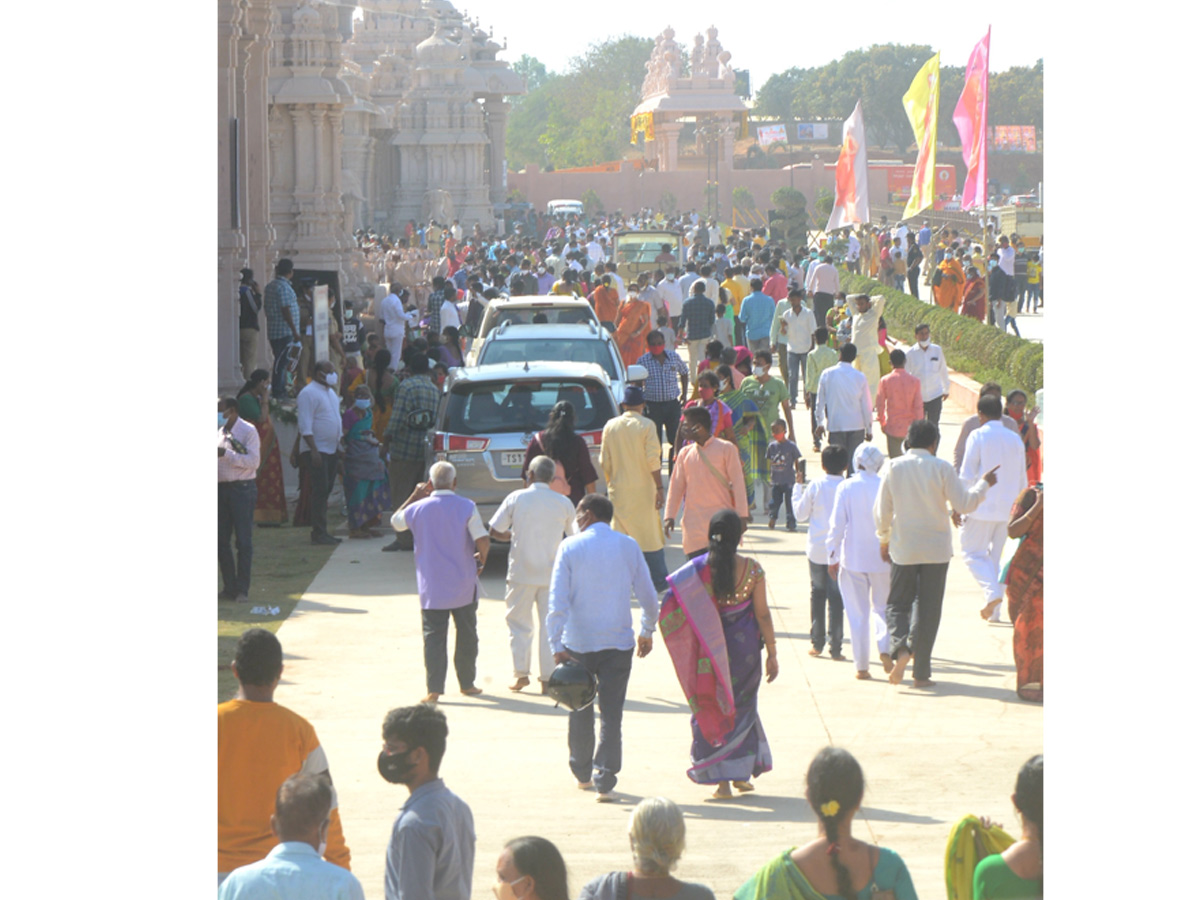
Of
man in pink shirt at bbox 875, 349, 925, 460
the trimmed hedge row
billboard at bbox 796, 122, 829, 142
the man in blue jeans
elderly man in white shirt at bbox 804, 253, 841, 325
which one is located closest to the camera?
man in pink shirt at bbox 875, 349, 925, 460

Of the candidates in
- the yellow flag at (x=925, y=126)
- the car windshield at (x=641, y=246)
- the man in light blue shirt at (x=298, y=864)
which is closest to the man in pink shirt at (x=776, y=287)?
the yellow flag at (x=925, y=126)

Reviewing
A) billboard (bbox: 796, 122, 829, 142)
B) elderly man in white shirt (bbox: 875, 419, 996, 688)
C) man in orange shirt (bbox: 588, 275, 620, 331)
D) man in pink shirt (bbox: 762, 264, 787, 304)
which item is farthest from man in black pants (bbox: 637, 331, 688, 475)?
billboard (bbox: 796, 122, 829, 142)

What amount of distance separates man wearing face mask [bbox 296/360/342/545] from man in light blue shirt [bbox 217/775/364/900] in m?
8.98

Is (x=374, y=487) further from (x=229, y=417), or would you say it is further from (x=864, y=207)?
(x=864, y=207)

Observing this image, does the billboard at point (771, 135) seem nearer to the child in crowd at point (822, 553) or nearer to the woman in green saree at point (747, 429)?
the woman in green saree at point (747, 429)

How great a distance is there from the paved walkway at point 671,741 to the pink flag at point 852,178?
49.8 feet

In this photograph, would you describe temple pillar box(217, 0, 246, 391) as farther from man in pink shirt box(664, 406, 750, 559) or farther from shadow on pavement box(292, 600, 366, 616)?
man in pink shirt box(664, 406, 750, 559)

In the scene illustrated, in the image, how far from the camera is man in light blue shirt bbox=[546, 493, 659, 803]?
770cm

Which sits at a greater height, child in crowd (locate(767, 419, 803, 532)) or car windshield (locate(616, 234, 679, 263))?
car windshield (locate(616, 234, 679, 263))

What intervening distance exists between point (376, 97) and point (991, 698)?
55809 millimetres

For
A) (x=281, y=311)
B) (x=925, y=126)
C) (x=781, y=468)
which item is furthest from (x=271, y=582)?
(x=925, y=126)

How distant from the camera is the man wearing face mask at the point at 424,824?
5.07 meters

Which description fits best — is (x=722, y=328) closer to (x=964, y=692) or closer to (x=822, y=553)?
(x=822, y=553)

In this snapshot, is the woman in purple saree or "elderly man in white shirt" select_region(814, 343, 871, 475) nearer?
the woman in purple saree
